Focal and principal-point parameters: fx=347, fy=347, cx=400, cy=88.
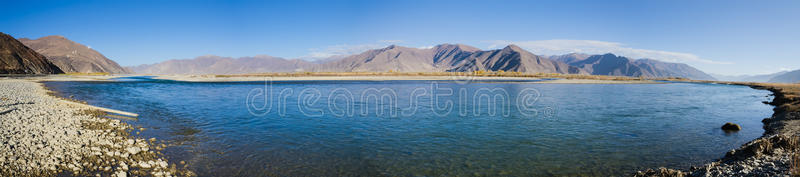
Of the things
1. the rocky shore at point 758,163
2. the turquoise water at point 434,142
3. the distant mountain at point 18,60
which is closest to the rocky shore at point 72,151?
the turquoise water at point 434,142

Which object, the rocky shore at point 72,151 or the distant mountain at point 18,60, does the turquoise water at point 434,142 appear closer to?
the rocky shore at point 72,151

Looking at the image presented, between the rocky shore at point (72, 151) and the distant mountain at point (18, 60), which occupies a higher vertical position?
the distant mountain at point (18, 60)

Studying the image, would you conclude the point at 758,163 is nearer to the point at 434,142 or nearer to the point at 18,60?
the point at 434,142

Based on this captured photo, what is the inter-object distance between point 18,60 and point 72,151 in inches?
5382

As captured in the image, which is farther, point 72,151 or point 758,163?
point 72,151

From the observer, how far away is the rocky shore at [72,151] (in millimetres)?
8098

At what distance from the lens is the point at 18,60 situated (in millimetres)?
100438

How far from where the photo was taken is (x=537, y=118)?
20.3 metres

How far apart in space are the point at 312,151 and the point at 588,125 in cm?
1382

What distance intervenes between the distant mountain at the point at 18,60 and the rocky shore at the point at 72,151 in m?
110

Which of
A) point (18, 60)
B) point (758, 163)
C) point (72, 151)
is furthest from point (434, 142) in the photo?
point (18, 60)

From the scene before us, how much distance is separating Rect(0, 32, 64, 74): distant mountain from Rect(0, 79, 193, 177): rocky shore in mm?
109868

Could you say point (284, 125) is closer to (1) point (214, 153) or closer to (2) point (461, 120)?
(1) point (214, 153)

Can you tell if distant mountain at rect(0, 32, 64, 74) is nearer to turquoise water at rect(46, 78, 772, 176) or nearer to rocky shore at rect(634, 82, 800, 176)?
turquoise water at rect(46, 78, 772, 176)
